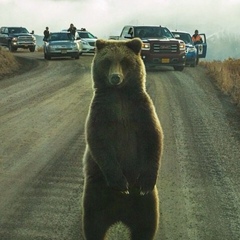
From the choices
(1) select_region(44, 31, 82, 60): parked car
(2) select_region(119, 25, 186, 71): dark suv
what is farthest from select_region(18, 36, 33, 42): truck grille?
(2) select_region(119, 25, 186, 71): dark suv

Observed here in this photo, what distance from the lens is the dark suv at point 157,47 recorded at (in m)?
26.8

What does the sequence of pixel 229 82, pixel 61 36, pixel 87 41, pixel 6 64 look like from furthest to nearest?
pixel 87 41, pixel 61 36, pixel 6 64, pixel 229 82

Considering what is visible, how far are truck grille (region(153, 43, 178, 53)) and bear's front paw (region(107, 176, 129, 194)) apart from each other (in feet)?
74.7

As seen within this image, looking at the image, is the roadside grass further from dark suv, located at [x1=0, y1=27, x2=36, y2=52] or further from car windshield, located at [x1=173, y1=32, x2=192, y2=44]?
dark suv, located at [x1=0, y1=27, x2=36, y2=52]

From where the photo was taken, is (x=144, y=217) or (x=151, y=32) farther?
(x=151, y=32)

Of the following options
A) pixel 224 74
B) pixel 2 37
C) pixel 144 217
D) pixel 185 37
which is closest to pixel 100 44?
pixel 144 217

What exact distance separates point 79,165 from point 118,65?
4741mm

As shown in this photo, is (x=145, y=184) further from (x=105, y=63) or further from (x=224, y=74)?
(x=224, y=74)

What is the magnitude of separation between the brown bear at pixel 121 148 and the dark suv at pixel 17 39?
42359 millimetres

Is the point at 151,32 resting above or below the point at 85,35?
above

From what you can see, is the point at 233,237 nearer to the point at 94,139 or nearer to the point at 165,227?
the point at 165,227

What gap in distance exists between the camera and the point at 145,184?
172 inches

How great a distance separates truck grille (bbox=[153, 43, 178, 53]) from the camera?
26844mm

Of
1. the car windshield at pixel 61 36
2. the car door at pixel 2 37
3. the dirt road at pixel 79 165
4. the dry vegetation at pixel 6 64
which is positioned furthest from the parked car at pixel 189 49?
the car door at pixel 2 37
